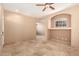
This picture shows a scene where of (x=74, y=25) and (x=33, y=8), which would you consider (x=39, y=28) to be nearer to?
(x=33, y=8)

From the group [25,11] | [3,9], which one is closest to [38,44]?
[25,11]

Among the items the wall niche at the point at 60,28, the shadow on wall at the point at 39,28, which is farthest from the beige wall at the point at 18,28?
the wall niche at the point at 60,28

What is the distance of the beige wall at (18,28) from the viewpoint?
7.88ft

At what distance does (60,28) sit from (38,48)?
0.73 meters

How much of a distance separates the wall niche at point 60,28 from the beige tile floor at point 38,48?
14 cm

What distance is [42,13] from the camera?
98.7 inches

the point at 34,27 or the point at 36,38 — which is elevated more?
the point at 34,27

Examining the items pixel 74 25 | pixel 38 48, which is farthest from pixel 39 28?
pixel 74 25

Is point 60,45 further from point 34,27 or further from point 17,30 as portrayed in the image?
point 17,30

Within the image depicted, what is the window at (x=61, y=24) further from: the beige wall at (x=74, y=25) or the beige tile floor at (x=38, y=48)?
the beige tile floor at (x=38, y=48)

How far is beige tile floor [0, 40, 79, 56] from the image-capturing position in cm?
239

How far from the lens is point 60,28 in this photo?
263cm

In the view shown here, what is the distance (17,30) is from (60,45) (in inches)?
44.1

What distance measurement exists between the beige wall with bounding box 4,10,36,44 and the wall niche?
457mm
